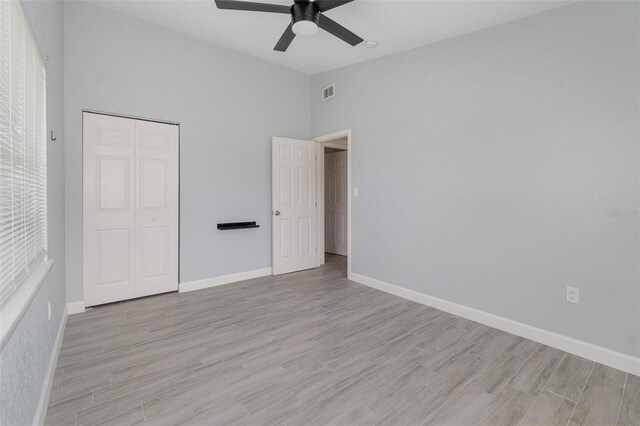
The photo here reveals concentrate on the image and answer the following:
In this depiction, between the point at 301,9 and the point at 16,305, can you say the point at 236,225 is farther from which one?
the point at 16,305

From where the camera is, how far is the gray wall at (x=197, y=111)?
121 inches

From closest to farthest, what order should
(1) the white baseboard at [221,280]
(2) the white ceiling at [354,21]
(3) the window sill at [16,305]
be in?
1. (3) the window sill at [16,305]
2. (2) the white ceiling at [354,21]
3. (1) the white baseboard at [221,280]

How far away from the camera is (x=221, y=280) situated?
13.3 ft

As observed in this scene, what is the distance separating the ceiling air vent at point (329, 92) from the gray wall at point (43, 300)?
10.2 feet

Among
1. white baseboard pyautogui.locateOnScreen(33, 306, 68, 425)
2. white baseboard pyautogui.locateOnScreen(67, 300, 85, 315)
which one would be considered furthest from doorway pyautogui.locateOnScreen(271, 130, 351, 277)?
white baseboard pyautogui.locateOnScreen(33, 306, 68, 425)

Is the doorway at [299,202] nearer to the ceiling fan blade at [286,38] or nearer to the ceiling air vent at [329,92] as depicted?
the ceiling air vent at [329,92]

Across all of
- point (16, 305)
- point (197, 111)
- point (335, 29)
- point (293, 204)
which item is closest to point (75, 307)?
point (16, 305)

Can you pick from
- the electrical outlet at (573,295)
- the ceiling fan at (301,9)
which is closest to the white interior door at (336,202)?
the ceiling fan at (301,9)

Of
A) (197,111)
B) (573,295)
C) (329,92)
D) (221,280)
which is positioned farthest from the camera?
(329,92)

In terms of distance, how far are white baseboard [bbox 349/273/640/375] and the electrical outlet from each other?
31 centimetres

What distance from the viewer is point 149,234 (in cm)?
353

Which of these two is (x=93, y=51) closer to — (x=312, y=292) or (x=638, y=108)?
(x=312, y=292)

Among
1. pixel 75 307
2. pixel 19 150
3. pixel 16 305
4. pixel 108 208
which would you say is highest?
pixel 19 150

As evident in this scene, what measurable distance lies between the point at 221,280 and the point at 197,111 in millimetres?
2228
